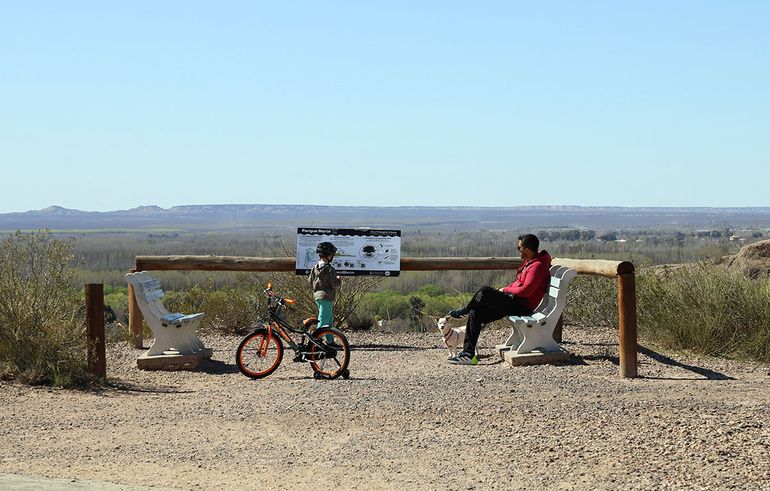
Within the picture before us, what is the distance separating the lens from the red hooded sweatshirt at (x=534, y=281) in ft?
44.0

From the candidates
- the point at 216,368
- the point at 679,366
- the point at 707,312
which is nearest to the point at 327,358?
the point at 216,368

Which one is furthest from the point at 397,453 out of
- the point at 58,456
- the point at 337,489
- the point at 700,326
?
the point at 700,326

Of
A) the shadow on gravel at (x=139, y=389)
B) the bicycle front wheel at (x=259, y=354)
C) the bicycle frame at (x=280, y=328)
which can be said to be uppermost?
the bicycle frame at (x=280, y=328)

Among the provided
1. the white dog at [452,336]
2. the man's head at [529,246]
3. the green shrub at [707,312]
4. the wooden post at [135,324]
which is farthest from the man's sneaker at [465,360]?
the wooden post at [135,324]

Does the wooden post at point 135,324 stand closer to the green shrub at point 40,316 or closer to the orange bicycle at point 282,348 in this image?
the green shrub at point 40,316

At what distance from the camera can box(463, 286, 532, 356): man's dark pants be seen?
13250mm

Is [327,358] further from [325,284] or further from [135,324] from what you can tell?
[135,324]

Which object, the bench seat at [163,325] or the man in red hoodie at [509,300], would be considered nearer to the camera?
the man in red hoodie at [509,300]

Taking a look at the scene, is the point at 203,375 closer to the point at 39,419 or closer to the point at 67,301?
the point at 67,301

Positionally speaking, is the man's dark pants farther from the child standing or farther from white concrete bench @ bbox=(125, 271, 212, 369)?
white concrete bench @ bbox=(125, 271, 212, 369)

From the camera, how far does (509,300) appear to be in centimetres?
1335

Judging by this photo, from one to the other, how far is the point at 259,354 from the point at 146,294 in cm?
189

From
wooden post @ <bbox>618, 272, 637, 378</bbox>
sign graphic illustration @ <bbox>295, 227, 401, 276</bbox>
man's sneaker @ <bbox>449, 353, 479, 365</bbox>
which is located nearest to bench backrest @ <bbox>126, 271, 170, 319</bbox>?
sign graphic illustration @ <bbox>295, 227, 401, 276</bbox>

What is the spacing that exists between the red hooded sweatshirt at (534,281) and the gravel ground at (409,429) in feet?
2.80
